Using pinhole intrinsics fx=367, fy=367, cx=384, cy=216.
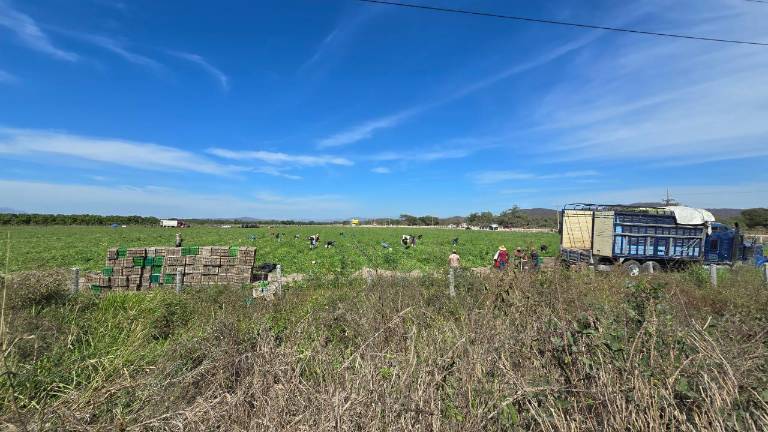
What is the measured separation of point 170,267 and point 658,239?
2023 cm

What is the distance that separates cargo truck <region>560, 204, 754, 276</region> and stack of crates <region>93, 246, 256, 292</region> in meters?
13.9

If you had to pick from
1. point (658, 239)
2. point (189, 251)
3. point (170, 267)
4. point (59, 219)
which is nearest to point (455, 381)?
point (189, 251)

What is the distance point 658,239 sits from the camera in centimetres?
1538

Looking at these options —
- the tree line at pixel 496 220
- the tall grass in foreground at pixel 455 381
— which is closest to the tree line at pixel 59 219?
the tree line at pixel 496 220

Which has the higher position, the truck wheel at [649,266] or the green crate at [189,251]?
the truck wheel at [649,266]

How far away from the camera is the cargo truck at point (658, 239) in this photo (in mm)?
15227

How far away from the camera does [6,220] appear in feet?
324

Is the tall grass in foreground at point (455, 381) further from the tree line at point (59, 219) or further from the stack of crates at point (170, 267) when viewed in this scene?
the tree line at point (59, 219)

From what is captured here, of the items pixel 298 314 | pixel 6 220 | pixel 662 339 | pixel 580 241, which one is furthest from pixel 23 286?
pixel 6 220

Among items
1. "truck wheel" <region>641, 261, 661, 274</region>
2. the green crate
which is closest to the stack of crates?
the green crate

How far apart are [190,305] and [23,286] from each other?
3.56m

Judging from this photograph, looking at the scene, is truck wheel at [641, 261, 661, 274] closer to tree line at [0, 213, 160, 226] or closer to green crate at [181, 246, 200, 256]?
green crate at [181, 246, 200, 256]

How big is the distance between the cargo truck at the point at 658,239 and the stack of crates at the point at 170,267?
1388 cm

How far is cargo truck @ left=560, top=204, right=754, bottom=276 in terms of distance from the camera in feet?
50.0
